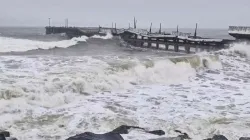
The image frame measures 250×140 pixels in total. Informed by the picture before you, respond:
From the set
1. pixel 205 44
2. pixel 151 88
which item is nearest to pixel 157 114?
pixel 151 88

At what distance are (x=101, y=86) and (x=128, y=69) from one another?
4708 millimetres

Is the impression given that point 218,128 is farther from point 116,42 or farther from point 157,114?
point 116,42

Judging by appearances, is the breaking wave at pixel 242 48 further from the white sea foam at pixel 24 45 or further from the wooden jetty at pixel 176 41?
the white sea foam at pixel 24 45

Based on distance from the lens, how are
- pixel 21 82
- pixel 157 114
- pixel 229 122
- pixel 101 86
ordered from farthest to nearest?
pixel 101 86
pixel 21 82
pixel 157 114
pixel 229 122

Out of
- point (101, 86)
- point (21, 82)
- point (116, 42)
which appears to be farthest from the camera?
point (116, 42)

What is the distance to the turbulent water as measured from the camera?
39.8 feet

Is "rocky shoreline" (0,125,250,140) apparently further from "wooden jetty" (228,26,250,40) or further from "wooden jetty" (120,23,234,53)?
"wooden jetty" (228,26,250,40)

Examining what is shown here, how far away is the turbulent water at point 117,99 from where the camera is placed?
39.8 feet

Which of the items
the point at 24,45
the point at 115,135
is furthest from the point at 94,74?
the point at 24,45

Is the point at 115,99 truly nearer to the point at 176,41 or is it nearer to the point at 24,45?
the point at 176,41

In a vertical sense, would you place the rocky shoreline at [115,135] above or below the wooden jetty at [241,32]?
below

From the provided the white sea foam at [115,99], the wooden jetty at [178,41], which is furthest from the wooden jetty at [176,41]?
the white sea foam at [115,99]

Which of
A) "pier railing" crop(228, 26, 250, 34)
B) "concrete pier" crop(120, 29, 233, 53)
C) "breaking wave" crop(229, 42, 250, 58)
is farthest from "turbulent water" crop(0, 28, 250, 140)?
"pier railing" crop(228, 26, 250, 34)

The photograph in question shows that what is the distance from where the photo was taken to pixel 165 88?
19734 millimetres
